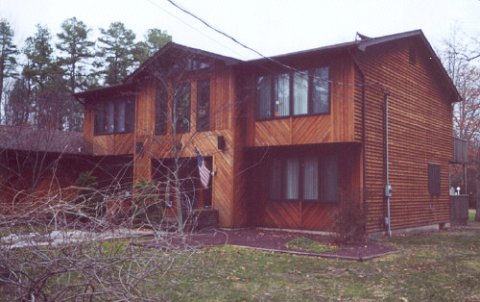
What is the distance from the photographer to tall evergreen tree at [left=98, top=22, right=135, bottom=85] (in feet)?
125

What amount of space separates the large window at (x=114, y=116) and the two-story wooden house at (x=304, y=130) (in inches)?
27.2

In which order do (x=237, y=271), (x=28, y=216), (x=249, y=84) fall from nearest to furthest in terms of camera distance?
1. (x=28, y=216)
2. (x=237, y=271)
3. (x=249, y=84)

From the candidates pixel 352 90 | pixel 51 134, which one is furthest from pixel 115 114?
pixel 352 90

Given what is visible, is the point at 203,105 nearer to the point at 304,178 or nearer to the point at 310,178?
the point at 304,178

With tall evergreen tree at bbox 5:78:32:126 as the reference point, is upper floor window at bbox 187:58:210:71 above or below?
above

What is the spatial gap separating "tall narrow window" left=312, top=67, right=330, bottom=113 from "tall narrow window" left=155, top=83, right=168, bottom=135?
19.1 feet

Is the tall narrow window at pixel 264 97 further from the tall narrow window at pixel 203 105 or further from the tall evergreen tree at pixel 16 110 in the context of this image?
the tall evergreen tree at pixel 16 110

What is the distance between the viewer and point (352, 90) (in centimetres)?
1462

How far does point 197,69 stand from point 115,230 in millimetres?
13844

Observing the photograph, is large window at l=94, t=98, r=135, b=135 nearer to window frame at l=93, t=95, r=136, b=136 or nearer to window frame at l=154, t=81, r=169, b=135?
window frame at l=93, t=95, r=136, b=136

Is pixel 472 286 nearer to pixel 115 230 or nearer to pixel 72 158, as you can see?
pixel 115 230

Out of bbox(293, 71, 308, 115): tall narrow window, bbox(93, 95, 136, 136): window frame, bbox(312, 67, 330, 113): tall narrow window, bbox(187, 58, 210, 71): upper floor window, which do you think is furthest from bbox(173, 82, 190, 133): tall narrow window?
bbox(312, 67, 330, 113): tall narrow window

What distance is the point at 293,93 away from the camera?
15906 mm

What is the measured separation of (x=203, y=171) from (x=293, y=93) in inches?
149
